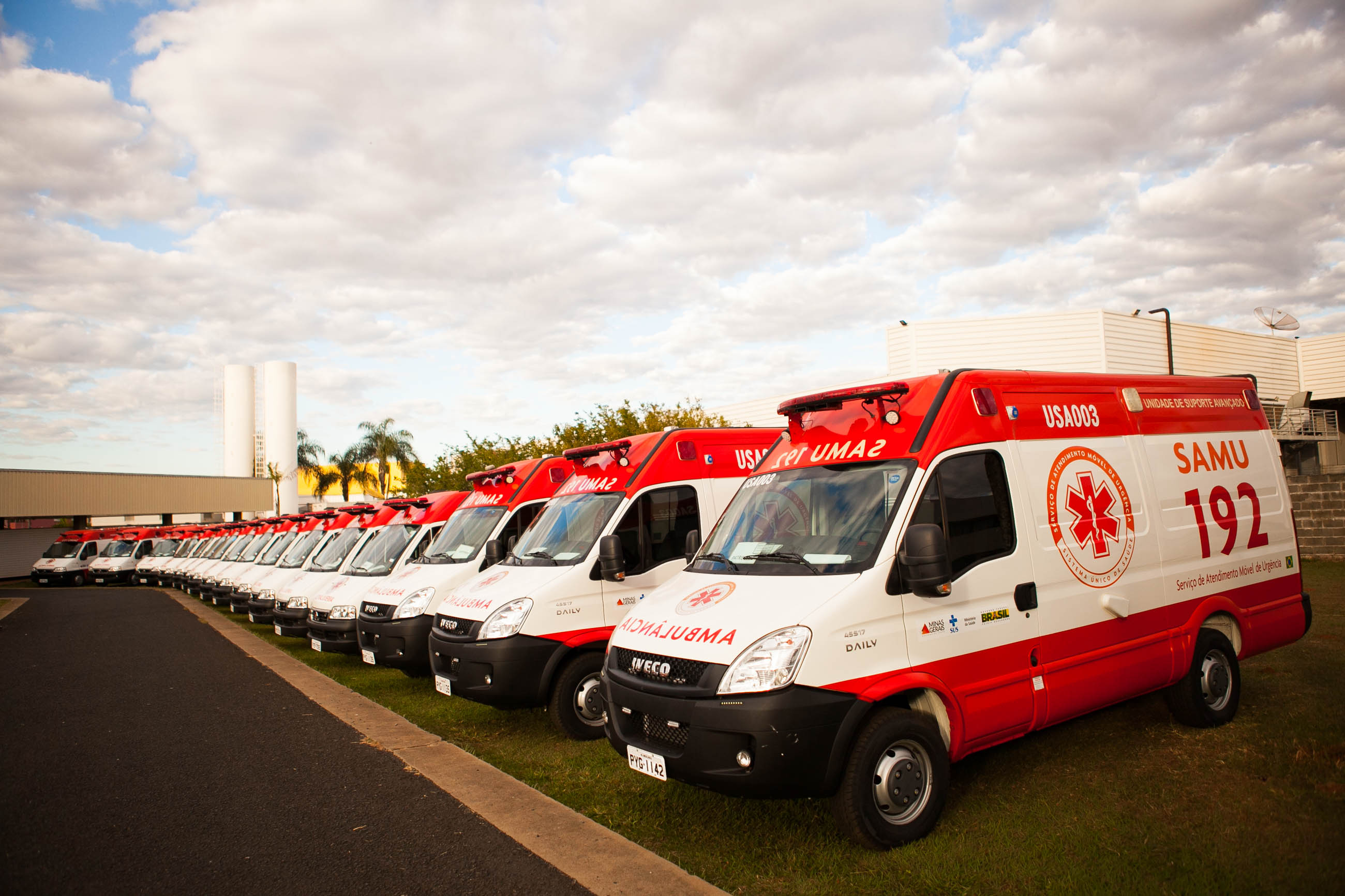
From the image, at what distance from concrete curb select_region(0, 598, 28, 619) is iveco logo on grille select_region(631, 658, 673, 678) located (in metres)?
22.3

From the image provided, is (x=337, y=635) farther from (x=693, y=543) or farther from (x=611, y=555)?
(x=693, y=543)

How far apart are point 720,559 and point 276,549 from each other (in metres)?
16.1

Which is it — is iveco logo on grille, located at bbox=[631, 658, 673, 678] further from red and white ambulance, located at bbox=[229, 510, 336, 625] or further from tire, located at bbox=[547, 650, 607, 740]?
red and white ambulance, located at bbox=[229, 510, 336, 625]

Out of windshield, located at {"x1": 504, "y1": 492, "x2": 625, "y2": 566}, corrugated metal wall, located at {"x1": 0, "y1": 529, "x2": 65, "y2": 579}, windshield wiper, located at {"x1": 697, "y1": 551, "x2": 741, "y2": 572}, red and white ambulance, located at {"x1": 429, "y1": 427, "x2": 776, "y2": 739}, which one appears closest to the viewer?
windshield wiper, located at {"x1": 697, "y1": 551, "x2": 741, "y2": 572}

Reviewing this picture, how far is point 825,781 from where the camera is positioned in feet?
13.5

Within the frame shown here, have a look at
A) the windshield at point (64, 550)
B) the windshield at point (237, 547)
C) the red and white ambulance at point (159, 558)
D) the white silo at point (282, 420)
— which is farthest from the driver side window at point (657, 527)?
the white silo at point (282, 420)

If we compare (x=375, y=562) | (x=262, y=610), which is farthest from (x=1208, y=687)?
(x=262, y=610)

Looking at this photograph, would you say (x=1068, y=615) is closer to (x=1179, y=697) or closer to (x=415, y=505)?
(x=1179, y=697)

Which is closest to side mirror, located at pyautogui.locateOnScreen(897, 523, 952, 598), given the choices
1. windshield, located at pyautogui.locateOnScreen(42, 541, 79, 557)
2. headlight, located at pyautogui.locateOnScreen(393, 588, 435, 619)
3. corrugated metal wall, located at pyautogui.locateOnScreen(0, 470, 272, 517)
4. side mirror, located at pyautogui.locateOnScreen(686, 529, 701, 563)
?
side mirror, located at pyautogui.locateOnScreen(686, 529, 701, 563)

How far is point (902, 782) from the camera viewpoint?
14.4 ft

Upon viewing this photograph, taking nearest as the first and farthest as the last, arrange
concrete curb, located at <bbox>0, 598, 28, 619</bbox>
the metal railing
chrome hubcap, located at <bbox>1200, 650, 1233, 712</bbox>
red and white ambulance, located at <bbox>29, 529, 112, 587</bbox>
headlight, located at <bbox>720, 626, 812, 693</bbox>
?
1. headlight, located at <bbox>720, 626, 812, 693</bbox>
2. chrome hubcap, located at <bbox>1200, 650, 1233, 712</bbox>
3. concrete curb, located at <bbox>0, 598, 28, 619</bbox>
4. the metal railing
5. red and white ambulance, located at <bbox>29, 529, 112, 587</bbox>

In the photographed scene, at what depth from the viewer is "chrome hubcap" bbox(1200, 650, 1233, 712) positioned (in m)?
6.14

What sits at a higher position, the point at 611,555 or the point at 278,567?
the point at 611,555

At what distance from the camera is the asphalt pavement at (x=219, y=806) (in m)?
4.43
